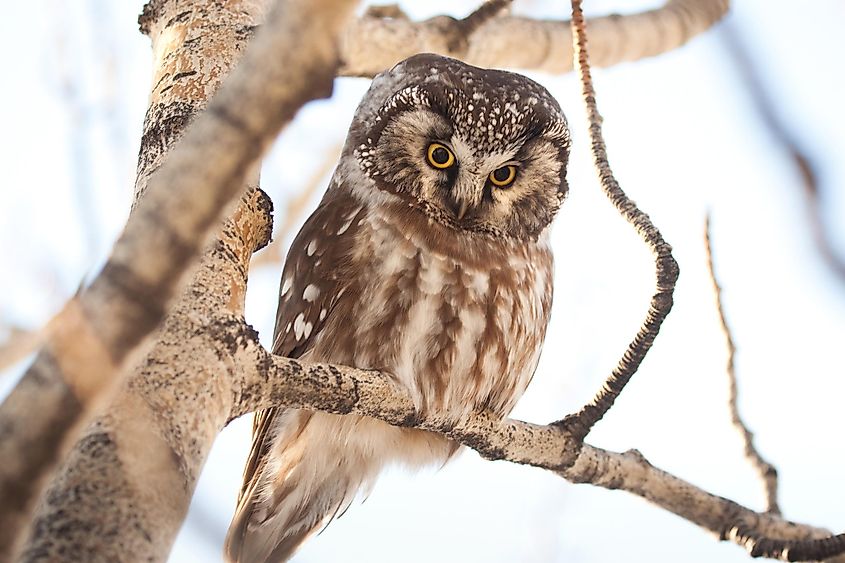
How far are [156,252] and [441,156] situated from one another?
224cm

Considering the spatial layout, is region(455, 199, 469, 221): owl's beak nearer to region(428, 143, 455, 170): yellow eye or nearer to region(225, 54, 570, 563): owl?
region(225, 54, 570, 563): owl

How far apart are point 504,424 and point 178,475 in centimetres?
140

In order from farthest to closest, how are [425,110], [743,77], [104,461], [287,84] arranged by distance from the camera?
[425,110] → [743,77] → [104,461] → [287,84]

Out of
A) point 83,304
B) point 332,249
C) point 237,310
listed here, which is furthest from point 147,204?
point 332,249

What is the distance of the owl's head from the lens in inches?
127

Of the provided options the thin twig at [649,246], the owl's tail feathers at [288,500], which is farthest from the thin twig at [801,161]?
the owl's tail feathers at [288,500]

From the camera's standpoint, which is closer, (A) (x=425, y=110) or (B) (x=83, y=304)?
(B) (x=83, y=304)

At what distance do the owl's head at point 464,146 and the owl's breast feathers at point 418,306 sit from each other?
0.10 metres

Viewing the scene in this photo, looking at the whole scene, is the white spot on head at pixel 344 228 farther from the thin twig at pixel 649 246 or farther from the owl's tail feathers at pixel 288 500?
the thin twig at pixel 649 246

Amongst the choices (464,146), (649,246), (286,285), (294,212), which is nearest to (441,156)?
(464,146)

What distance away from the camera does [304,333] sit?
311 centimetres

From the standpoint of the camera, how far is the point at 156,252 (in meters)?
1.09

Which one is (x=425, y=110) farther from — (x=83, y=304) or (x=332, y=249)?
(x=83, y=304)

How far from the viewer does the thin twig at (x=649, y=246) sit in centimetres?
241
